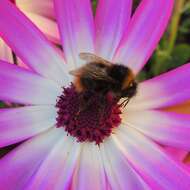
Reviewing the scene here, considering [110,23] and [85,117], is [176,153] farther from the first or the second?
[110,23]

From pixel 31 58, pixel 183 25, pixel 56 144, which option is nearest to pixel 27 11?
pixel 31 58

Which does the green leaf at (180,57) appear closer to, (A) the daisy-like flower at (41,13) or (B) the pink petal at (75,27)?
(A) the daisy-like flower at (41,13)

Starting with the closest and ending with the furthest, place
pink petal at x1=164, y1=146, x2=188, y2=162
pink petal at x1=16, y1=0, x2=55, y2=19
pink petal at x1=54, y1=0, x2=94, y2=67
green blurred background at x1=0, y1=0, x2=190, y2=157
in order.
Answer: pink petal at x1=54, y1=0, x2=94, y2=67 < pink petal at x1=164, y1=146, x2=188, y2=162 < pink petal at x1=16, y1=0, x2=55, y2=19 < green blurred background at x1=0, y1=0, x2=190, y2=157

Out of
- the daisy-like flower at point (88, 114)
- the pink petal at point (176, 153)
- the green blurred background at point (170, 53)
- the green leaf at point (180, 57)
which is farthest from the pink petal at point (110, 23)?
the green leaf at point (180, 57)

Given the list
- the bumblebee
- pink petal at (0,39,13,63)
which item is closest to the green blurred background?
pink petal at (0,39,13,63)

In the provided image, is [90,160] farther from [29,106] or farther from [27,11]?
[27,11]

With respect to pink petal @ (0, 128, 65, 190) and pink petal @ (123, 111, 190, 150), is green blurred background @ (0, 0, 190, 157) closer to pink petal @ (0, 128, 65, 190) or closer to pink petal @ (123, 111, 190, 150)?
pink petal @ (123, 111, 190, 150)

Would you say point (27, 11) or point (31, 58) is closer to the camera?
point (31, 58)
